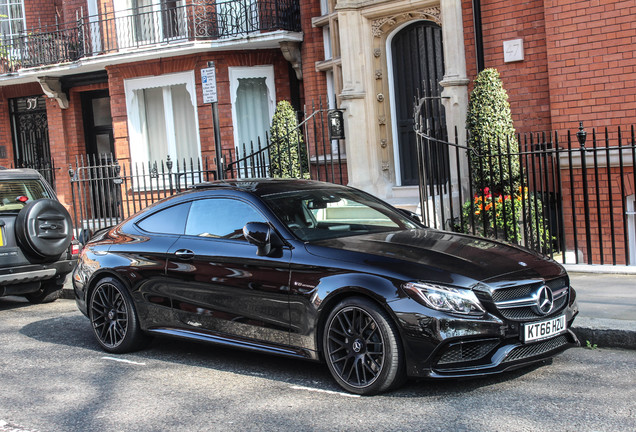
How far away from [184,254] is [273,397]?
65.5 inches

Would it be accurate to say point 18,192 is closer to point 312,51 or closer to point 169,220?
point 169,220

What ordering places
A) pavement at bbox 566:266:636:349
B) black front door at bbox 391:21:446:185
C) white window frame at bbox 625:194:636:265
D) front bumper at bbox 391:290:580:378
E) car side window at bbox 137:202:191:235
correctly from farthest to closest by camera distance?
black front door at bbox 391:21:446:185 → white window frame at bbox 625:194:636:265 → car side window at bbox 137:202:191:235 → pavement at bbox 566:266:636:349 → front bumper at bbox 391:290:580:378

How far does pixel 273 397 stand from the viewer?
5879mm

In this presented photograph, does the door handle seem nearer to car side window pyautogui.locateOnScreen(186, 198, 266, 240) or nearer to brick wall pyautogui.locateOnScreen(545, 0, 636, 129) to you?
car side window pyautogui.locateOnScreen(186, 198, 266, 240)

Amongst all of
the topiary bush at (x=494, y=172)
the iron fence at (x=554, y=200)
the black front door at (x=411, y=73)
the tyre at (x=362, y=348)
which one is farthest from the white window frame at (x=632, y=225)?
the tyre at (x=362, y=348)

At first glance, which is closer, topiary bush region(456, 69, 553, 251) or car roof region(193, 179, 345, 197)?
car roof region(193, 179, 345, 197)

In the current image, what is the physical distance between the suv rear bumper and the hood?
5236 millimetres

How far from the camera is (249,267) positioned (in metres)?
6.46

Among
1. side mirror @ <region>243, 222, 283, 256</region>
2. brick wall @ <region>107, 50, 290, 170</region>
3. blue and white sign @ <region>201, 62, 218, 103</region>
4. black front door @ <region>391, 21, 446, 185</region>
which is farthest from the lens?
brick wall @ <region>107, 50, 290, 170</region>

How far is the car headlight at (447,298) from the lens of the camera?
5.46 meters

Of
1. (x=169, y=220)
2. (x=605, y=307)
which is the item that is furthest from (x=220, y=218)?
(x=605, y=307)

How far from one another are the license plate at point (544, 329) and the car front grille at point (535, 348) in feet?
0.16

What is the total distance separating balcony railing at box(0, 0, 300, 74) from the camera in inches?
658

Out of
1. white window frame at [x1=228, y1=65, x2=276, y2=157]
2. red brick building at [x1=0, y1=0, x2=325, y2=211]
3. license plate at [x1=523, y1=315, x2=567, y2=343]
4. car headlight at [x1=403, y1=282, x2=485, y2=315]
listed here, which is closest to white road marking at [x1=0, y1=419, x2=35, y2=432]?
car headlight at [x1=403, y1=282, x2=485, y2=315]
